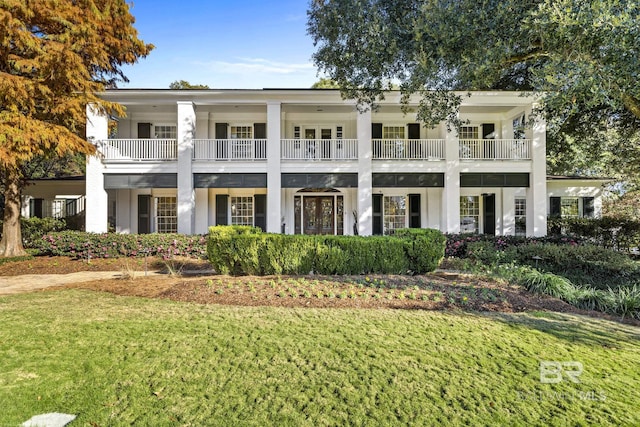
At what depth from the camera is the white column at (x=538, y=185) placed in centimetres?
1408

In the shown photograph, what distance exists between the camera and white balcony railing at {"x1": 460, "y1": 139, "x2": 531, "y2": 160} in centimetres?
1452

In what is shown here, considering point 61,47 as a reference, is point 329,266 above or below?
below

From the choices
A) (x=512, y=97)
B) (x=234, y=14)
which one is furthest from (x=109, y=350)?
(x=512, y=97)

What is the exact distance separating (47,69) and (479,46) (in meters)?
12.4

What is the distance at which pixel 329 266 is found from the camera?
A: 765cm

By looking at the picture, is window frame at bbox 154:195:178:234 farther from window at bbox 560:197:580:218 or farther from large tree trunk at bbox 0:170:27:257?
window at bbox 560:197:580:218

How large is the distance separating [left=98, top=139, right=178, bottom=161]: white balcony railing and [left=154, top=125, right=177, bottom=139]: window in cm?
166

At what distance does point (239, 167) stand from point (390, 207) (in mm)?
7598

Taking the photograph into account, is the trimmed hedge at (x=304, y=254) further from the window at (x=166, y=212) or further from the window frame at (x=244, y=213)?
the window at (x=166, y=212)

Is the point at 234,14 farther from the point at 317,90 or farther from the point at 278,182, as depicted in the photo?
the point at 278,182

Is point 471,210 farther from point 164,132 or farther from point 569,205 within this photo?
point 164,132

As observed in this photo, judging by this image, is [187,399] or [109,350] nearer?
[187,399]

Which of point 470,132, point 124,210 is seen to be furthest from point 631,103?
point 124,210

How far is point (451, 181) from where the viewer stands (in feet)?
47.1
